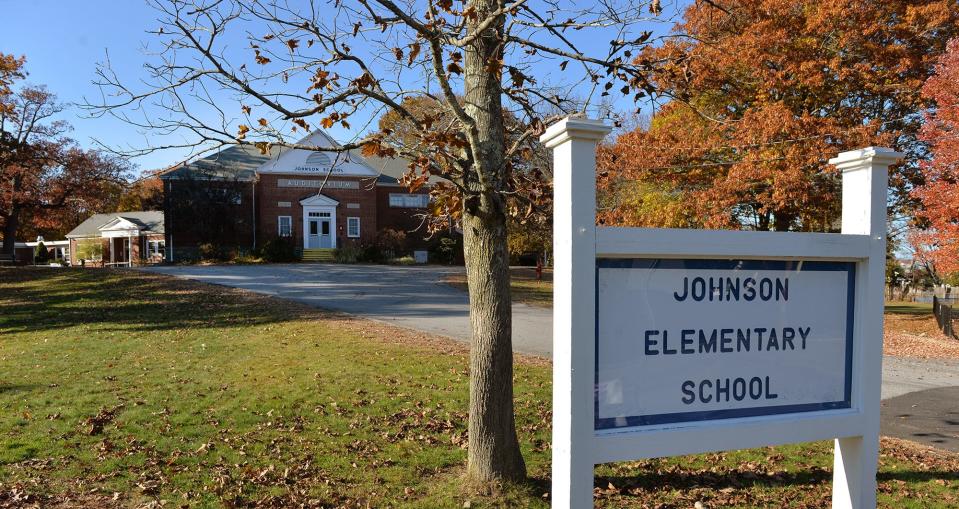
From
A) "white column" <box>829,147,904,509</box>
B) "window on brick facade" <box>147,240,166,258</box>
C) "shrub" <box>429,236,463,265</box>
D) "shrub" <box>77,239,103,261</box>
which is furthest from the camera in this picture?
"shrub" <box>77,239,103,261</box>

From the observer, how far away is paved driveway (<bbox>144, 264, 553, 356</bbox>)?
1366 cm

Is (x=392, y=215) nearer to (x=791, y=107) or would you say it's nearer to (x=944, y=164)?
(x=791, y=107)

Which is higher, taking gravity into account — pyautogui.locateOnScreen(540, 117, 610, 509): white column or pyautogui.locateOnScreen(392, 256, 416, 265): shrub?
pyautogui.locateOnScreen(540, 117, 610, 509): white column

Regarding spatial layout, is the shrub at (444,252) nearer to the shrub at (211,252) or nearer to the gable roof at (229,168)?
the gable roof at (229,168)

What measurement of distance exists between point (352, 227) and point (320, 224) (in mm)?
2231

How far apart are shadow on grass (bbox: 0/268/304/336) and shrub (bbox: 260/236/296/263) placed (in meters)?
15.6

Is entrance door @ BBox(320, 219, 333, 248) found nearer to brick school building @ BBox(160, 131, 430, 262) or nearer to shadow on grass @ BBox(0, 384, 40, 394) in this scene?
brick school building @ BBox(160, 131, 430, 262)

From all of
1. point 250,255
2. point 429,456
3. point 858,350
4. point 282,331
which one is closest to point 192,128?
point 429,456

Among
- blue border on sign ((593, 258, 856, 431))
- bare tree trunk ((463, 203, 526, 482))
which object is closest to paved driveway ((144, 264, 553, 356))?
bare tree trunk ((463, 203, 526, 482))

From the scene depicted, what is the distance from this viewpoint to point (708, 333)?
2.65 metres

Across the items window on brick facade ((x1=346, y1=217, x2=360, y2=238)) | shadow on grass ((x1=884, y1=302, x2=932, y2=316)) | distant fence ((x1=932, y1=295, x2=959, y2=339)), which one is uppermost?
window on brick facade ((x1=346, y1=217, x2=360, y2=238))

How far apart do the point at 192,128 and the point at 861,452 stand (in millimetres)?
4588

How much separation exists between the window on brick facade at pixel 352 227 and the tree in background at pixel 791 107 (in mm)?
29298

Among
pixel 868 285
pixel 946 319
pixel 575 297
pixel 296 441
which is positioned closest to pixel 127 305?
pixel 296 441
